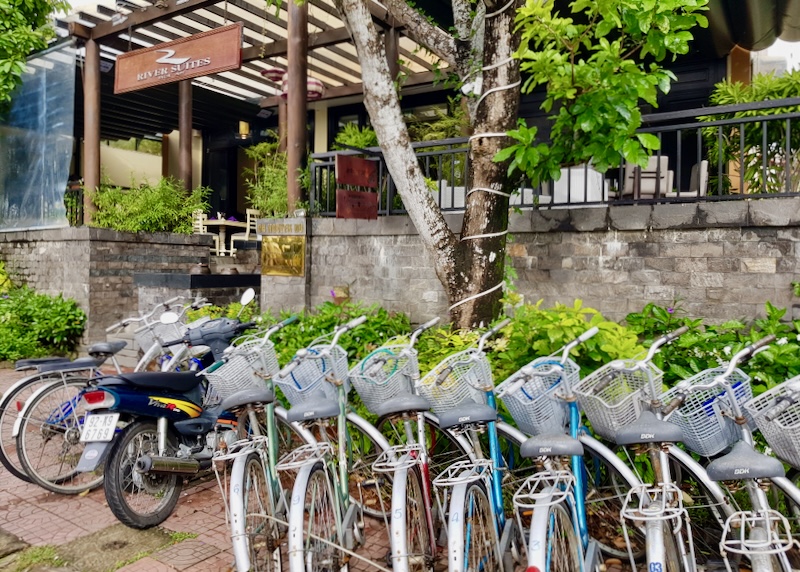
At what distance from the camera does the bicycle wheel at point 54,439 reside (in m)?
4.44

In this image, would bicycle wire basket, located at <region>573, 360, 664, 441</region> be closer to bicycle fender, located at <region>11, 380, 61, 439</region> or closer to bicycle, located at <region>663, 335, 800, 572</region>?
bicycle, located at <region>663, 335, 800, 572</region>

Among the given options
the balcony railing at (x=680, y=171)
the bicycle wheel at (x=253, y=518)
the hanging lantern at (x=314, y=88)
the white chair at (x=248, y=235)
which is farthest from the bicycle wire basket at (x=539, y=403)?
the white chair at (x=248, y=235)

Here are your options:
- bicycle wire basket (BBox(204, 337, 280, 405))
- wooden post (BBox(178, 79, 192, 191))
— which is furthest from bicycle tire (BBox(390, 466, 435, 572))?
wooden post (BBox(178, 79, 192, 191))

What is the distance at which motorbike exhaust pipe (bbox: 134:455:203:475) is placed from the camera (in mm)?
3797

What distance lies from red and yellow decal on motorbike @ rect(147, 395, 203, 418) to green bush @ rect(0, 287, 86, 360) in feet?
21.6

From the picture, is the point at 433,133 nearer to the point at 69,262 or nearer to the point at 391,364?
the point at 69,262

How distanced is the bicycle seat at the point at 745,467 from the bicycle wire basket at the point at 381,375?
1.57 metres

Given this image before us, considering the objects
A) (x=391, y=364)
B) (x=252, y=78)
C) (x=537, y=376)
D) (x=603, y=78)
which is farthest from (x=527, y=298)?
(x=252, y=78)

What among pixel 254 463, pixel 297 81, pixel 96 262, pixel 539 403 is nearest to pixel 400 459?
pixel 539 403

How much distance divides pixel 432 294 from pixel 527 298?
3.33 ft

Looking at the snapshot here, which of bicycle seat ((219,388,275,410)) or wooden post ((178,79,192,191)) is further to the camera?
wooden post ((178,79,192,191))

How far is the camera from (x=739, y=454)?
2.42 metres

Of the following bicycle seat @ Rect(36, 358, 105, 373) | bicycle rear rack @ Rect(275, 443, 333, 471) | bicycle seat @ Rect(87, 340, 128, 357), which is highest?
bicycle seat @ Rect(87, 340, 128, 357)

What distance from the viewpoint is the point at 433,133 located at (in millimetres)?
10344
